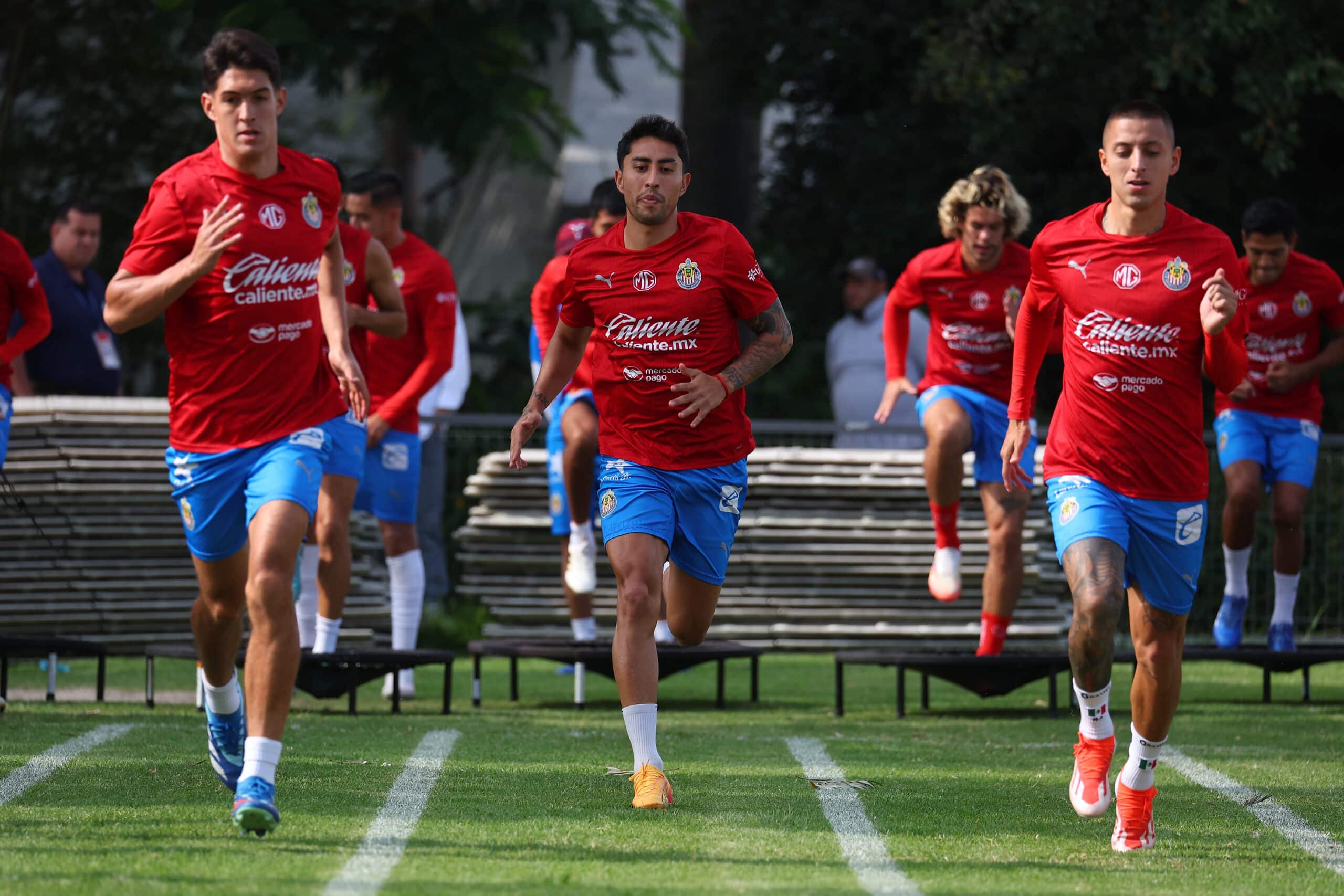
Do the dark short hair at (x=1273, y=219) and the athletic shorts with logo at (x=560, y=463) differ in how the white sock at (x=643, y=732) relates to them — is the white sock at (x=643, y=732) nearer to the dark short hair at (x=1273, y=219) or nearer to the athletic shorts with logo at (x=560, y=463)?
the athletic shorts with logo at (x=560, y=463)

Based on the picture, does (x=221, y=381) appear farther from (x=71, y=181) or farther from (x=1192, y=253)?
(x=71, y=181)

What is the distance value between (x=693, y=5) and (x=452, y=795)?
14944mm

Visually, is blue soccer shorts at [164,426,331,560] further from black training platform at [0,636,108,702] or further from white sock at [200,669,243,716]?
black training platform at [0,636,108,702]

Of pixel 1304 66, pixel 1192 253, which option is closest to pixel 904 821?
pixel 1192 253

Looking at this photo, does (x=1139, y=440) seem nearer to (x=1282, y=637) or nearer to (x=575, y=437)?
(x=575, y=437)

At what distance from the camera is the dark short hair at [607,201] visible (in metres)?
10.2

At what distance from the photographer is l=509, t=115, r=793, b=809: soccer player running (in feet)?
21.2

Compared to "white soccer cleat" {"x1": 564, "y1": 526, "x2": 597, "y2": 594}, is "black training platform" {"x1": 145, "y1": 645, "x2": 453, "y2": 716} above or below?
below

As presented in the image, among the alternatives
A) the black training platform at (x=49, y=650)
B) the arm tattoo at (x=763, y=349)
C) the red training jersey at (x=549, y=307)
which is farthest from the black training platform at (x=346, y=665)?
the arm tattoo at (x=763, y=349)

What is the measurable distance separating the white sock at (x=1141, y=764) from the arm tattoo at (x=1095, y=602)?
0.81 feet

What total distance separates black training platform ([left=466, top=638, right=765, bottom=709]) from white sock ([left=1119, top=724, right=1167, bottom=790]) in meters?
4.05

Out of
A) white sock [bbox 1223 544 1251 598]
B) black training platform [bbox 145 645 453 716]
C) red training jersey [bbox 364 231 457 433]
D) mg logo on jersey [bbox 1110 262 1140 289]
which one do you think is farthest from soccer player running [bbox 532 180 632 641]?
mg logo on jersey [bbox 1110 262 1140 289]

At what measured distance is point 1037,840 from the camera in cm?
568

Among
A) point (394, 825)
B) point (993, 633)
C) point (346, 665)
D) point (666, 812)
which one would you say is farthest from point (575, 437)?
point (394, 825)
